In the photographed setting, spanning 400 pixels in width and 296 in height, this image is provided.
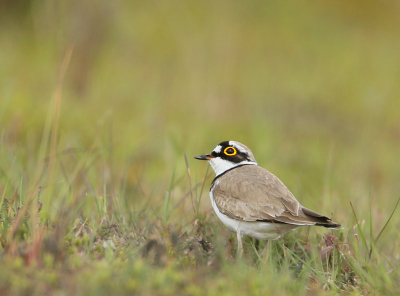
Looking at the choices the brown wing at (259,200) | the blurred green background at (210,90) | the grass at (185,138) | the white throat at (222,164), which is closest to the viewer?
the grass at (185,138)

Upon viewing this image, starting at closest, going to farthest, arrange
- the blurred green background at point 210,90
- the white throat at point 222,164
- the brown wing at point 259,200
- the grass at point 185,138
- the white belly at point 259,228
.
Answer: the grass at point 185,138 < the brown wing at point 259,200 < the white belly at point 259,228 < the white throat at point 222,164 < the blurred green background at point 210,90

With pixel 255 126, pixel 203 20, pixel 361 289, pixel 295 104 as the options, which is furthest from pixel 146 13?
pixel 361 289

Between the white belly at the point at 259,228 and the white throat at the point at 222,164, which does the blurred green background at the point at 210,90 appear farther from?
the white belly at the point at 259,228

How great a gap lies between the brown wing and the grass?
257 millimetres

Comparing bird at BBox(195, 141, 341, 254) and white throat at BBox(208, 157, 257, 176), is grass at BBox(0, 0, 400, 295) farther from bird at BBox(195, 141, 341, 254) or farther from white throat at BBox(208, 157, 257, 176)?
white throat at BBox(208, 157, 257, 176)

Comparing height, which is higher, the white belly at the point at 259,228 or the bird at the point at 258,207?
the bird at the point at 258,207

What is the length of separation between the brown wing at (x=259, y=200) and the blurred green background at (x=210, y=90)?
1217 millimetres

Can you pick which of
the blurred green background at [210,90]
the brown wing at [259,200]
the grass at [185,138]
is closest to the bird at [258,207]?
the brown wing at [259,200]

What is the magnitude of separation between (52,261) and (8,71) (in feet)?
26.8

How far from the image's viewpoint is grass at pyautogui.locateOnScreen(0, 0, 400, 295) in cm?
361

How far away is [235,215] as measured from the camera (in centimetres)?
467

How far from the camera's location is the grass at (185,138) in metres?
3.61

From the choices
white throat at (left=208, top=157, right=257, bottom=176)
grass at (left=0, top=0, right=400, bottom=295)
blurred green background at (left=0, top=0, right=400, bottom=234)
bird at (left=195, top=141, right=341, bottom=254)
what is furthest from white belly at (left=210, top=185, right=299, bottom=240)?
blurred green background at (left=0, top=0, right=400, bottom=234)

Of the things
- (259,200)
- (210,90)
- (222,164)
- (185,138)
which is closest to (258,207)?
(259,200)
